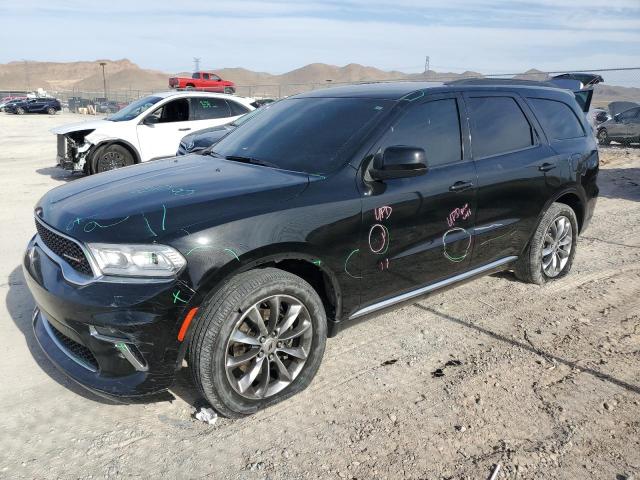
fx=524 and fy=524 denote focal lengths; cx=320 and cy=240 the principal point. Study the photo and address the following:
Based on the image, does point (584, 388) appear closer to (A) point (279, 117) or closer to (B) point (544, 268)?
(B) point (544, 268)

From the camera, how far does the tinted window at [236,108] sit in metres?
10.8

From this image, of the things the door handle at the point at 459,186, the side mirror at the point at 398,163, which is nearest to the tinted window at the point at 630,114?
the door handle at the point at 459,186

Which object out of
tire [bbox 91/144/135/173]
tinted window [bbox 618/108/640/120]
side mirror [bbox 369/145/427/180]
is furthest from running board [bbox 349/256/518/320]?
tinted window [bbox 618/108/640/120]

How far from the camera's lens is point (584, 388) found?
3.30 m

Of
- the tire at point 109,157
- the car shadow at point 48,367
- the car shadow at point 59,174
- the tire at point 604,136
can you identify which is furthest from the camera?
the tire at point 604,136

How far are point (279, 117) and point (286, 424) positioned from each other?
2.35 metres

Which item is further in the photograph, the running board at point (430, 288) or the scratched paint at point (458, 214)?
the scratched paint at point (458, 214)

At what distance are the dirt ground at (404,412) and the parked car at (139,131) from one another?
18.8 feet

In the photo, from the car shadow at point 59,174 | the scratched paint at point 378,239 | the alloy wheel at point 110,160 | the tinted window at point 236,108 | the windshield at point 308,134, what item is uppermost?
the tinted window at point 236,108

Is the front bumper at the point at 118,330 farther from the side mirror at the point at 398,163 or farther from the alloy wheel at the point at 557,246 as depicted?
the alloy wheel at the point at 557,246

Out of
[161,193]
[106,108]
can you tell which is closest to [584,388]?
[161,193]

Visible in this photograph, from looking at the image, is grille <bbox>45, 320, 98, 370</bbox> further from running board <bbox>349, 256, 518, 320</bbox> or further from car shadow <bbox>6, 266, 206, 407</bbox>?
running board <bbox>349, 256, 518, 320</bbox>

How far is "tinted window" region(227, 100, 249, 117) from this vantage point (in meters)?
10.8

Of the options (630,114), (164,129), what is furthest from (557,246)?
(630,114)
